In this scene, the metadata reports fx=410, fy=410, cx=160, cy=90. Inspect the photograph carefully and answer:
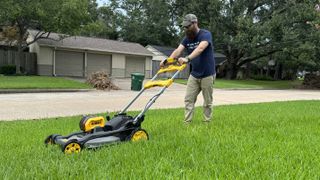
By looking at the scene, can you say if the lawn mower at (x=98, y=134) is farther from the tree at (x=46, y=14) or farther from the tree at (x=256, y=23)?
the tree at (x=256, y=23)

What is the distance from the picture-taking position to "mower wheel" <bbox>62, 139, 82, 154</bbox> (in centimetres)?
500

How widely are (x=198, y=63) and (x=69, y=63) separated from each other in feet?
93.3

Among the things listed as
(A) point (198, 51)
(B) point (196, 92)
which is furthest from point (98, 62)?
(A) point (198, 51)

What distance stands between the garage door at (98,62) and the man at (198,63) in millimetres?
28795

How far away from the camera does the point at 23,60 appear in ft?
104

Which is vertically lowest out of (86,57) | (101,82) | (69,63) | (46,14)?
(101,82)

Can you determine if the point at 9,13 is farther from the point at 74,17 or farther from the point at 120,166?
the point at 120,166

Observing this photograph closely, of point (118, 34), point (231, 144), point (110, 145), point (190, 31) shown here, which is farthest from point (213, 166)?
point (118, 34)

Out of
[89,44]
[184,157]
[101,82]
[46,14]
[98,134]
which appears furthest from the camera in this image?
[89,44]

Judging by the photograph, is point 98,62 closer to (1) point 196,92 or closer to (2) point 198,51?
(1) point 196,92

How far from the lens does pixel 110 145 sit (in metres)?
5.35

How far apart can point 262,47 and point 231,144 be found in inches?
1383

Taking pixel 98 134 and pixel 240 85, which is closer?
pixel 98 134

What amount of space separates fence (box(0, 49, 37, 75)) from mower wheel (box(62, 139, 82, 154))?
27312 millimetres
